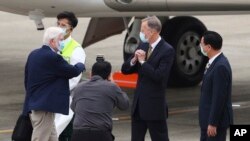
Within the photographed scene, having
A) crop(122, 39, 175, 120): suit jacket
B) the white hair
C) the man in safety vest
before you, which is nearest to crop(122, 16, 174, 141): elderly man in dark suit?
crop(122, 39, 175, 120): suit jacket

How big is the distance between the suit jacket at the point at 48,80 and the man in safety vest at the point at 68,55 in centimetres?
43

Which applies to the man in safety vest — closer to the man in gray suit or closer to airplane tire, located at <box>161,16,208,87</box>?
the man in gray suit

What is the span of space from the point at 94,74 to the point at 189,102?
5.78m

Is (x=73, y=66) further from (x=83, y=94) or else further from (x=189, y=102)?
(x=189, y=102)

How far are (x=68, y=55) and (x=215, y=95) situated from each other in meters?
1.80

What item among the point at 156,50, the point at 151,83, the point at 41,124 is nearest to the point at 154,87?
the point at 151,83

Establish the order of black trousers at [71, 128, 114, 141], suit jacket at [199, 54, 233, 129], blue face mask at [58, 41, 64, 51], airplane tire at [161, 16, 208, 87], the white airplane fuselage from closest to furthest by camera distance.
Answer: black trousers at [71, 128, 114, 141] → suit jacket at [199, 54, 233, 129] → blue face mask at [58, 41, 64, 51] → the white airplane fuselage → airplane tire at [161, 16, 208, 87]

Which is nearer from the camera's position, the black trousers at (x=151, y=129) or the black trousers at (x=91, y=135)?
the black trousers at (x=91, y=135)

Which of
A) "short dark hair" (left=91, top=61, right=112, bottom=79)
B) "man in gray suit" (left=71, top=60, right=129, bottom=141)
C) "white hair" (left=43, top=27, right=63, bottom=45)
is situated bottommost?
"man in gray suit" (left=71, top=60, right=129, bottom=141)

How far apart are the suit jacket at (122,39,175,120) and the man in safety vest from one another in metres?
0.64

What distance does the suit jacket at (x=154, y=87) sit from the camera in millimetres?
9500

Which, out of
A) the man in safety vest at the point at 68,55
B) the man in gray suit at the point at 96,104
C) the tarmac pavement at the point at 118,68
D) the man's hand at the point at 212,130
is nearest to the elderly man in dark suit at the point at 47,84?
the man in safety vest at the point at 68,55

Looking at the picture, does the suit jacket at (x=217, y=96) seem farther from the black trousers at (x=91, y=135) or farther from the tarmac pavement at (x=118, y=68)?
the tarmac pavement at (x=118, y=68)

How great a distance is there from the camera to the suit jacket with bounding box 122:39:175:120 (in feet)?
31.2
